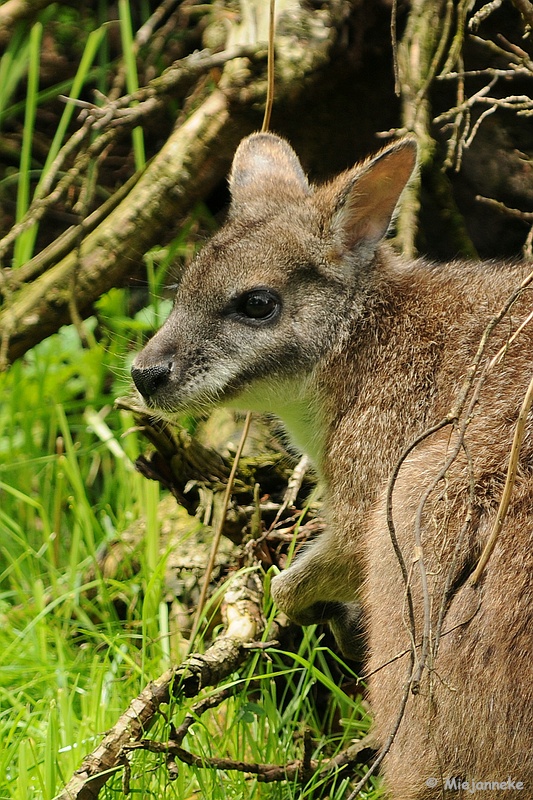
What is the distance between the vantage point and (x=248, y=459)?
443 cm

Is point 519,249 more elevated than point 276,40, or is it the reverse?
point 276,40

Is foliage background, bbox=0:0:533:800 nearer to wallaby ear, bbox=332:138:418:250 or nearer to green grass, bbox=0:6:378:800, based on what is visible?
green grass, bbox=0:6:378:800

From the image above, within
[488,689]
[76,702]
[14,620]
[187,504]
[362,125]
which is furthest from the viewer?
[362,125]

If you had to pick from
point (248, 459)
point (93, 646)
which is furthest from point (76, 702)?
point (248, 459)

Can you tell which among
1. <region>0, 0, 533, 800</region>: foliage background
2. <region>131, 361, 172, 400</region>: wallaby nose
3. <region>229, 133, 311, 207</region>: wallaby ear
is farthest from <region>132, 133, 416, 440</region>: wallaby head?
<region>0, 0, 533, 800</region>: foliage background

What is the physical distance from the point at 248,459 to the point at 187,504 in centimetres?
34

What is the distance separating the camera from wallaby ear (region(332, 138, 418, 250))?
11.7 feet

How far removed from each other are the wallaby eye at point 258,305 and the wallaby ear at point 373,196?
0.35 meters

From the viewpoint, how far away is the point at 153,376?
3598mm

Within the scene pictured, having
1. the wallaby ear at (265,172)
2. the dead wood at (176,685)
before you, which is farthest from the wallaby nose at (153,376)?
the dead wood at (176,685)

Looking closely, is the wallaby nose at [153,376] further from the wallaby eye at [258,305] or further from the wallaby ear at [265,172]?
the wallaby ear at [265,172]

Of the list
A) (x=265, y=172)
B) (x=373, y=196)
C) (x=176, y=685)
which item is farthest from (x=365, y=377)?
(x=176, y=685)

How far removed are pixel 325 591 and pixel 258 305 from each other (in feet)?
3.59

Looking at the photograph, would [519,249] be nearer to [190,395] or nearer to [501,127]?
[501,127]
